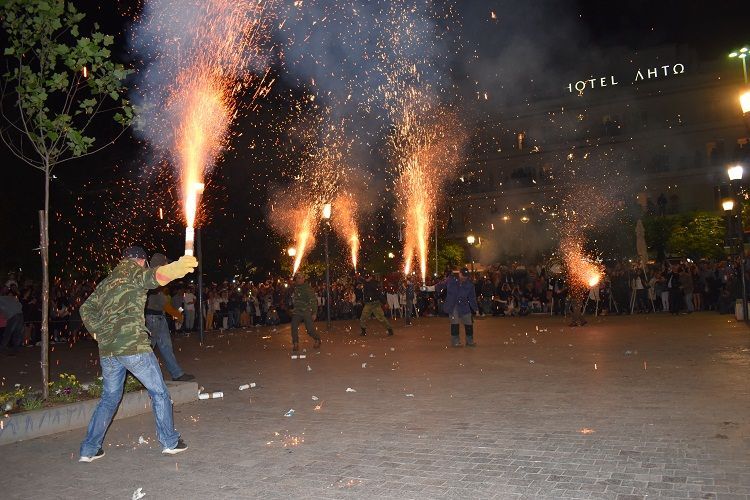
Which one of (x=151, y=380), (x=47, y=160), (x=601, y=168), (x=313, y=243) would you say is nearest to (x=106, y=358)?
(x=151, y=380)

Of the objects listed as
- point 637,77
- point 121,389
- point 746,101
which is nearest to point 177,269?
point 121,389

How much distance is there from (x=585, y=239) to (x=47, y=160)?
135 feet

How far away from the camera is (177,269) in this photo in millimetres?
5738

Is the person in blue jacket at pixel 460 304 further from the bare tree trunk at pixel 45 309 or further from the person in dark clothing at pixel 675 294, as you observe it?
the person in dark clothing at pixel 675 294

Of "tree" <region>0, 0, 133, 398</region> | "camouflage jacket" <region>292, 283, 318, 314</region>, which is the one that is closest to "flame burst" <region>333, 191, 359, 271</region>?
"camouflage jacket" <region>292, 283, 318, 314</region>

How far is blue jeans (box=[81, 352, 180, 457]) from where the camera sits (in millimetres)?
6059

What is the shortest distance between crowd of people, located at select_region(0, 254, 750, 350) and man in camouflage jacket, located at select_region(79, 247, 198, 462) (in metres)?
13.7

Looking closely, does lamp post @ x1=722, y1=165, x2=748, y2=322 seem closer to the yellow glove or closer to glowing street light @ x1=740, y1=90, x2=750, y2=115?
glowing street light @ x1=740, y1=90, x2=750, y2=115

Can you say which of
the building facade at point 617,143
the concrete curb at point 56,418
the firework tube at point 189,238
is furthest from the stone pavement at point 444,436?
the building facade at point 617,143

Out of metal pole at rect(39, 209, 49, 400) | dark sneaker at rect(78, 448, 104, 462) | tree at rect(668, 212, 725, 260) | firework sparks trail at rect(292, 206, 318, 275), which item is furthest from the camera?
firework sparks trail at rect(292, 206, 318, 275)

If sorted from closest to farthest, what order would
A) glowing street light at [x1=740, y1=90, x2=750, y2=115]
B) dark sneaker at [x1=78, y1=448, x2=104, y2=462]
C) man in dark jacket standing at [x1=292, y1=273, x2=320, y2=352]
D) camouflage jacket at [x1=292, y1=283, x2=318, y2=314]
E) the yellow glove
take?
the yellow glove < dark sneaker at [x1=78, y1=448, x2=104, y2=462] < man in dark jacket standing at [x1=292, y1=273, x2=320, y2=352] < camouflage jacket at [x1=292, y1=283, x2=318, y2=314] < glowing street light at [x1=740, y1=90, x2=750, y2=115]

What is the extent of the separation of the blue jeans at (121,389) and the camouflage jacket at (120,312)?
0.29ft

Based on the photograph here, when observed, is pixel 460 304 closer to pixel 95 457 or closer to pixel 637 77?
pixel 95 457

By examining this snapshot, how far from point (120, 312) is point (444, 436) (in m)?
3.19
